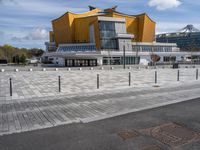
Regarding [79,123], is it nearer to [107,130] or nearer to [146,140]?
[107,130]

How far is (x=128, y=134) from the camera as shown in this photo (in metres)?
5.85

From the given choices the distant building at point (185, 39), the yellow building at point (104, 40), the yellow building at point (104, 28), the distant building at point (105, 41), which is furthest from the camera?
the distant building at point (185, 39)

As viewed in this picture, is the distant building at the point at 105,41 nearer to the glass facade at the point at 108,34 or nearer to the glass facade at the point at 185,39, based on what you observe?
the glass facade at the point at 108,34

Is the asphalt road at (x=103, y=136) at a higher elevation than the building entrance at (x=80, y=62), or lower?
lower

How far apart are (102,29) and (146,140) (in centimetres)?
7957

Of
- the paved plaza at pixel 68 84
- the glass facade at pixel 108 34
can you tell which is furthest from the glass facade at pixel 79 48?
the paved plaza at pixel 68 84

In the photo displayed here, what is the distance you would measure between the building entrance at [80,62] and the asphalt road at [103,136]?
59204 mm

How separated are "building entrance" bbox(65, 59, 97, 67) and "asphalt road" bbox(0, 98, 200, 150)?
59204 millimetres

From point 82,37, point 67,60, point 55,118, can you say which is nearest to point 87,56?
point 67,60

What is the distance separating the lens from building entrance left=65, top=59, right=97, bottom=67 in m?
66.1

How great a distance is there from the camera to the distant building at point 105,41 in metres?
70.1

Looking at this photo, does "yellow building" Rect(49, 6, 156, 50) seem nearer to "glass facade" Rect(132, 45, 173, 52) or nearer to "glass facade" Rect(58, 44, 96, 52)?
"glass facade" Rect(58, 44, 96, 52)

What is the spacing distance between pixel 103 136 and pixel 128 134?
2.43 ft

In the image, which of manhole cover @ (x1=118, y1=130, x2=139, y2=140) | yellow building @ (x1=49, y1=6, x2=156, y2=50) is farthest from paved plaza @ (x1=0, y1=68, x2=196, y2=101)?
yellow building @ (x1=49, y1=6, x2=156, y2=50)
